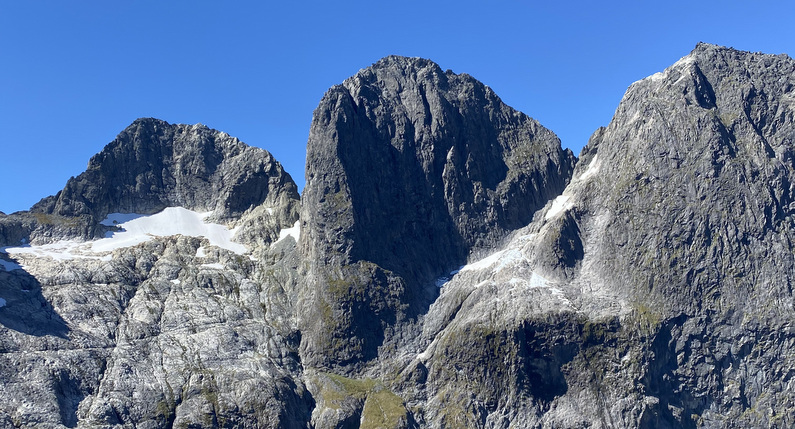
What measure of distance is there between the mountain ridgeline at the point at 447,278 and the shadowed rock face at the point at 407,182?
17.1 inches

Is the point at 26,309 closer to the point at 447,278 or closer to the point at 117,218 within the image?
the point at 117,218

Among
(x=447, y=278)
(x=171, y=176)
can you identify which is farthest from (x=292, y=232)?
(x=171, y=176)

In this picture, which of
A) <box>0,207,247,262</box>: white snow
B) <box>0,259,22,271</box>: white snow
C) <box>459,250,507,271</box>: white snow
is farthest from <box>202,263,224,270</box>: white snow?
<box>459,250,507,271</box>: white snow

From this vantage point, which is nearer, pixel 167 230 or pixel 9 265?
pixel 9 265

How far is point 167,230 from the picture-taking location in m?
156

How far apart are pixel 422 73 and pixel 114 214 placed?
7549 centimetres

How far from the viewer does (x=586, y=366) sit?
4373 inches

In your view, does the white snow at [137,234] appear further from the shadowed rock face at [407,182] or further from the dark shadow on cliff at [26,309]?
the shadowed rock face at [407,182]

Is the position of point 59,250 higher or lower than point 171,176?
lower

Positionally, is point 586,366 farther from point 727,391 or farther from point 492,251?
point 492,251

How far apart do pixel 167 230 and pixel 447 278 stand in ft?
208

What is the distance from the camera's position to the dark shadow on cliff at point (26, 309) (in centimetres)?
11169

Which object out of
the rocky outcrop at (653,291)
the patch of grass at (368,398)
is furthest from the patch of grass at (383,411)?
the rocky outcrop at (653,291)

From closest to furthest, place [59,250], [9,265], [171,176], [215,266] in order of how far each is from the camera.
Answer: [9,265]
[215,266]
[59,250]
[171,176]
